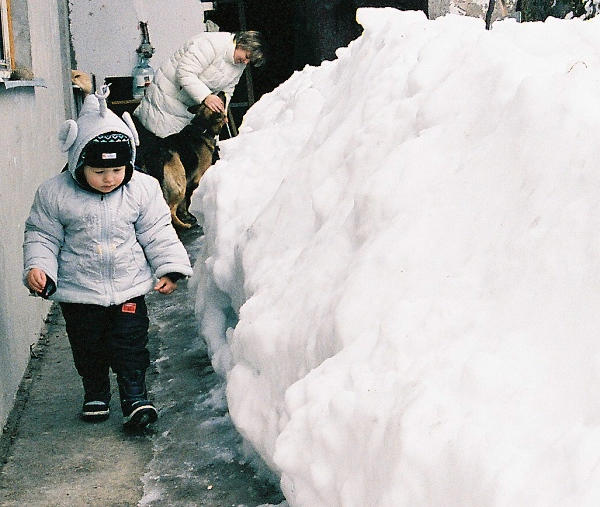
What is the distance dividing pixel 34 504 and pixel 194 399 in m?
0.94

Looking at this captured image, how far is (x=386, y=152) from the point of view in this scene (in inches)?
111

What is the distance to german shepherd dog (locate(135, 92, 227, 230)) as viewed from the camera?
7480mm

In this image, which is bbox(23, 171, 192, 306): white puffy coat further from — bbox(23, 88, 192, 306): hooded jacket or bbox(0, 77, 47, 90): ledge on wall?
bbox(0, 77, 47, 90): ledge on wall

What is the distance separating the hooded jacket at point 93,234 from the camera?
3.58 metres

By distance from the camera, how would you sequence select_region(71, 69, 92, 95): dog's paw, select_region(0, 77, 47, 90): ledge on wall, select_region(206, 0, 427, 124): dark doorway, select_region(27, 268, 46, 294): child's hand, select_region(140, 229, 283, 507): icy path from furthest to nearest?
select_region(71, 69, 92, 95): dog's paw → select_region(206, 0, 427, 124): dark doorway → select_region(0, 77, 47, 90): ledge on wall → select_region(27, 268, 46, 294): child's hand → select_region(140, 229, 283, 507): icy path

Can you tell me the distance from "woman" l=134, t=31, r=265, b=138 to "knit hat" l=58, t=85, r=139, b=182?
3567 millimetres

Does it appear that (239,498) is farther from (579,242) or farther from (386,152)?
(579,242)

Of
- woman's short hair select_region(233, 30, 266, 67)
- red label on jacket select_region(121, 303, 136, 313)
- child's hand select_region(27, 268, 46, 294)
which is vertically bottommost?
red label on jacket select_region(121, 303, 136, 313)

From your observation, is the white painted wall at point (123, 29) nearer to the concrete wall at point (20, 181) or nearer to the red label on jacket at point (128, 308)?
the concrete wall at point (20, 181)

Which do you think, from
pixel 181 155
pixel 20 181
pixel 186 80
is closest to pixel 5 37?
pixel 20 181

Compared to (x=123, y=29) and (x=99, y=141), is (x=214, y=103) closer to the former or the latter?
(x=99, y=141)

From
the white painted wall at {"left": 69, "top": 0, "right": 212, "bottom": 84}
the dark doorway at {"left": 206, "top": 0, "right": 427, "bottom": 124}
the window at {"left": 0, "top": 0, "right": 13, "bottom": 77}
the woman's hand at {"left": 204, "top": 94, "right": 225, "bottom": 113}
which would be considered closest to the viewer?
the window at {"left": 0, "top": 0, "right": 13, "bottom": 77}

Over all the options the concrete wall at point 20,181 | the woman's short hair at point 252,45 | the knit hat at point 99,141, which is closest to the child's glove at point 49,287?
the concrete wall at point 20,181

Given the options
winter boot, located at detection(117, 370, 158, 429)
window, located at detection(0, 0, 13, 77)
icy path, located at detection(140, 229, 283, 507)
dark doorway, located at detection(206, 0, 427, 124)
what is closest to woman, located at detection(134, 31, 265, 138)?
dark doorway, located at detection(206, 0, 427, 124)
